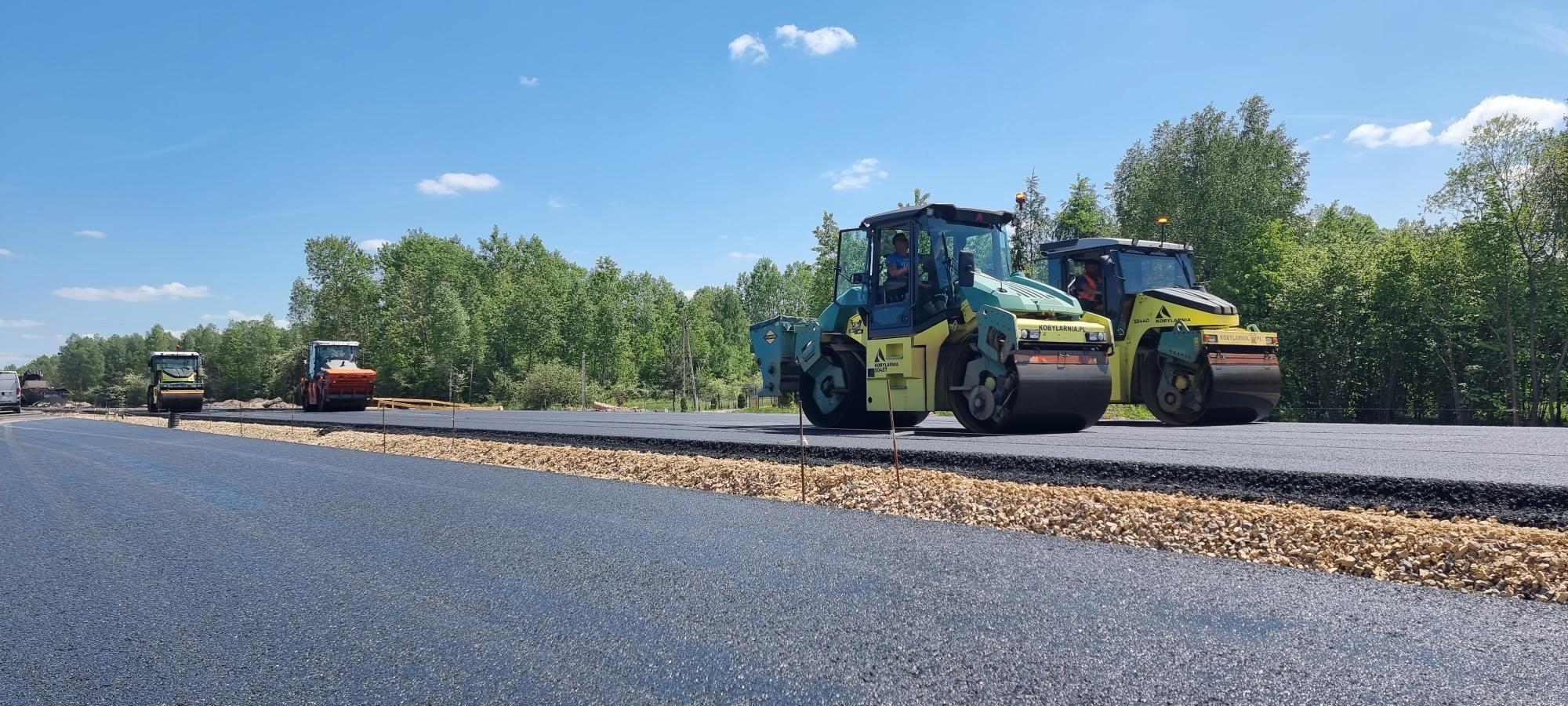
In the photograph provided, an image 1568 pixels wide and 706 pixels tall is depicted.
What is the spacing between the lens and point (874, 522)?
5.69 m

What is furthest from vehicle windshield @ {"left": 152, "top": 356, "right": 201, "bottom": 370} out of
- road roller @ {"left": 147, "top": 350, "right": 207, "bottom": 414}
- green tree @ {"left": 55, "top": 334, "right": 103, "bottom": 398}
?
green tree @ {"left": 55, "top": 334, "right": 103, "bottom": 398}

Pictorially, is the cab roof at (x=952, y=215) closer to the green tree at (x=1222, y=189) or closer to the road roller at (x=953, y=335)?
the road roller at (x=953, y=335)

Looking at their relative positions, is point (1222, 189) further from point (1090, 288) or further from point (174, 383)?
point (174, 383)

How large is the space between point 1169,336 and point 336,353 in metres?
29.9

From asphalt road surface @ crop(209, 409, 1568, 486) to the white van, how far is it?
138ft

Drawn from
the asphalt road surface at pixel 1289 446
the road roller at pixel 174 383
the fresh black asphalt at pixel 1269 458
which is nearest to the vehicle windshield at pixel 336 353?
the road roller at pixel 174 383

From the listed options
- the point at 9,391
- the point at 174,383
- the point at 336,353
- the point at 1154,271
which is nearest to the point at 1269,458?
the point at 1154,271

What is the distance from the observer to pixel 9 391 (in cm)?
3897

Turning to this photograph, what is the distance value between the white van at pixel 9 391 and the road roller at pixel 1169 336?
4661 centimetres

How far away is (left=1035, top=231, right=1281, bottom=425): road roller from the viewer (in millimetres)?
11516

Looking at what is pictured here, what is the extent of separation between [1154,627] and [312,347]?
34.0 m

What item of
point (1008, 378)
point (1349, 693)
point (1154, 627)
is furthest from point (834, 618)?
point (1008, 378)

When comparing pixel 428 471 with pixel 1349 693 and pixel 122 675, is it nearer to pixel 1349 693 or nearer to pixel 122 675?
pixel 122 675

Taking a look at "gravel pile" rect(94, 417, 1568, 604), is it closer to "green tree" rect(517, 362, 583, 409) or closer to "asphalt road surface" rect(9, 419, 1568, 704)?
"asphalt road surface" rect(9, 419, 1568, 704)
